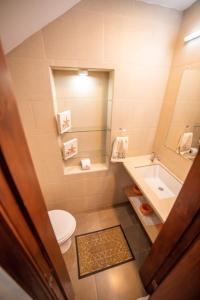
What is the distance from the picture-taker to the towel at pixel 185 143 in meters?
1.23

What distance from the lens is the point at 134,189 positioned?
1.66 m

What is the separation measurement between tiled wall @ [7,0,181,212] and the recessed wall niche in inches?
4.4

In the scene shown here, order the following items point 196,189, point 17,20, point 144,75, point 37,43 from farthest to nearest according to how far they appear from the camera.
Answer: point 144,75
point 37,43
point 17,20
point 196,189

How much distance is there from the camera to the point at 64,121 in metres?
1.24

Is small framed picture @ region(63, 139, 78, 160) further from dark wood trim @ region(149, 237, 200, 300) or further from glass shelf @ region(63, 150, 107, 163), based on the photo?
dark wood trim @ region(149, 237, 200, 300)

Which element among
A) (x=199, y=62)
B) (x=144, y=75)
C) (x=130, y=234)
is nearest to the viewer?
(x=199, y=62)

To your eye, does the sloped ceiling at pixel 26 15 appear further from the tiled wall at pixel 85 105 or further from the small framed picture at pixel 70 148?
the small framed picture at pixel 70 148

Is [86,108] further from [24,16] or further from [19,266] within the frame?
[19,266]

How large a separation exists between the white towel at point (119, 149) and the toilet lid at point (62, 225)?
0.79 meters

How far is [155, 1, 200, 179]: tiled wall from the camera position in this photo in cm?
102

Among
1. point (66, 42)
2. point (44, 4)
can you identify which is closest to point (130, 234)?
point (66, 42)

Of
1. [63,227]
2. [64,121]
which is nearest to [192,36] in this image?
[64,121]

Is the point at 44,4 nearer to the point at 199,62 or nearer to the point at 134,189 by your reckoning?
the point at 199,62

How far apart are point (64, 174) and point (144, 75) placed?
1327mm
